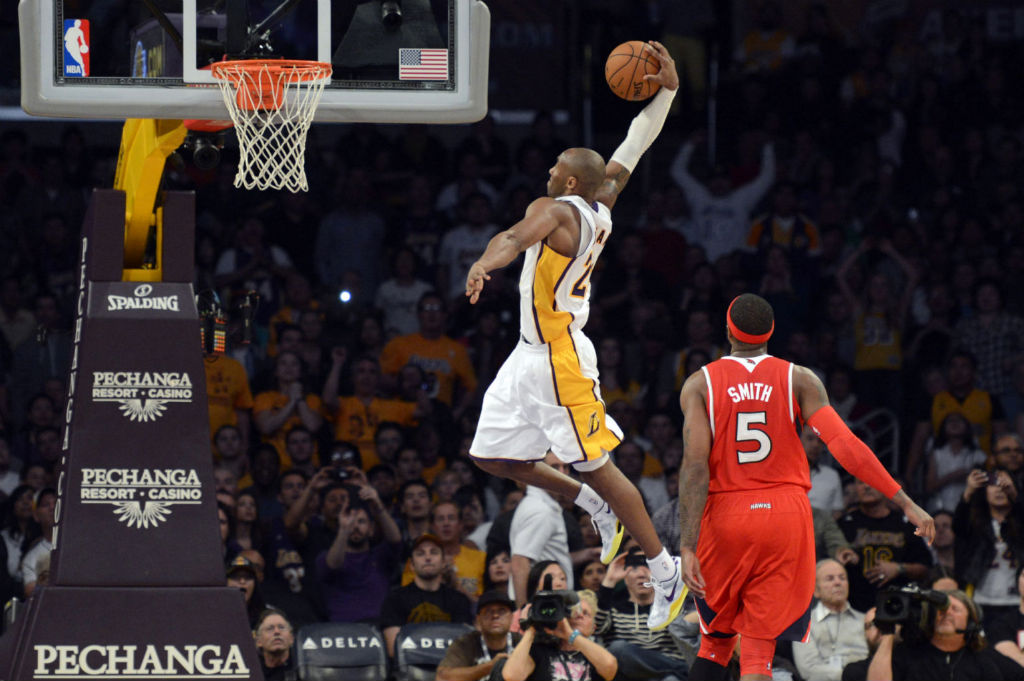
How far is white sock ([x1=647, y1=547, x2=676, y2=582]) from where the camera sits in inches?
353

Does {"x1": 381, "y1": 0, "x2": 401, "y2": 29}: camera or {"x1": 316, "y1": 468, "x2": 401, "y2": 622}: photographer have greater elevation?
{"x1": 381, "y1": 0, "x2": 401, "y2": 29}: camera

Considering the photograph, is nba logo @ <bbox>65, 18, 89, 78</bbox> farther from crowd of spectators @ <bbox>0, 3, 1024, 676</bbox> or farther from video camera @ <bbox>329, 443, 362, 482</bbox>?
video camera @ <bbox>329, 443, 362, 482</bbox>

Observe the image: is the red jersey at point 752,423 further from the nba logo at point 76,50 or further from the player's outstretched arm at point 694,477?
the nba logo at point 76,50

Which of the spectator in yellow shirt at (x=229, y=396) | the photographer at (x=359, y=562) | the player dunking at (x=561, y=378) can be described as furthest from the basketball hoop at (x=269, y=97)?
the spectator in yellow shirt at (x=229, y=396)

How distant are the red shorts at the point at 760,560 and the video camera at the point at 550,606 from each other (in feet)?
6.85

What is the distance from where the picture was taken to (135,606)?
29.9ft

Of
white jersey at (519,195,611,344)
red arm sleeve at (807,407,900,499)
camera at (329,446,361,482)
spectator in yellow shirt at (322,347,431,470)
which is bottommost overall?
camera at (329,446,361,482)

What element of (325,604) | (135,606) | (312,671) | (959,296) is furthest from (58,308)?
(959,296)

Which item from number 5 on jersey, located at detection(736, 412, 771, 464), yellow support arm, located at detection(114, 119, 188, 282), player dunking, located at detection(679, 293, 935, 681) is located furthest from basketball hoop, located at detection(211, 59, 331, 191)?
number 5 on jersey, located at detection(736, 412, 771, 464)

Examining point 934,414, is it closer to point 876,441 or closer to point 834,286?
point 876,441

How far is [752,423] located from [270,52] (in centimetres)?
311

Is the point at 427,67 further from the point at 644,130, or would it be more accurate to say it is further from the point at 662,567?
the point at 662,567

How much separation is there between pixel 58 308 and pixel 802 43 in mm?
8381

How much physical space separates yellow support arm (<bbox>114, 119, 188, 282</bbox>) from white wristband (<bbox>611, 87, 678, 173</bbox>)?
246 cm
